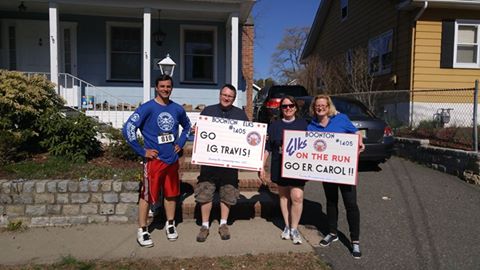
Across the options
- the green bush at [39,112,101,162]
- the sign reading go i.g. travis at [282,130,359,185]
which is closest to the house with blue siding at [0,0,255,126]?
the green bush at [39,112,101,162]

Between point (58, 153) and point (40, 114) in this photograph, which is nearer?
point (58, 153)

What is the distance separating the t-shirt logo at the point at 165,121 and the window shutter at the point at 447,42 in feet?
36.1

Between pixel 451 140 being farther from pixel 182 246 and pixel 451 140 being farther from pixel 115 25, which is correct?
pixel 115 25

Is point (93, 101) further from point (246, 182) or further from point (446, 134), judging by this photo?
point (446, 134)

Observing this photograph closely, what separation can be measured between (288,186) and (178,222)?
1590 mm

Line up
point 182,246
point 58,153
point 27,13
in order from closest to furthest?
point 182,246 → point 58,153 → point 27,13

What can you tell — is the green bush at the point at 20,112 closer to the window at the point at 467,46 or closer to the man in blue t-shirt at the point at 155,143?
the man in blue t-shirt at the point at 155,143

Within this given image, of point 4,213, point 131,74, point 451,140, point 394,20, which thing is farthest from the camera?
point 394,20

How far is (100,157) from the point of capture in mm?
6785

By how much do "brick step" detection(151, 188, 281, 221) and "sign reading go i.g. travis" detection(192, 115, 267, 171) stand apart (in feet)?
3.08

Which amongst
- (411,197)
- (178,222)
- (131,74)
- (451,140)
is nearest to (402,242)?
(411,197)

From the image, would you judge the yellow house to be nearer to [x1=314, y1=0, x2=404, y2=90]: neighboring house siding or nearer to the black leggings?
[x1=314, y1=0, x2=404, y2=90]: neighboring house siding

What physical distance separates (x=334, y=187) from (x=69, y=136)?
4.22 metres

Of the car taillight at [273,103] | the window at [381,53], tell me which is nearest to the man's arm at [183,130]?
the car taillight at [273,103]
